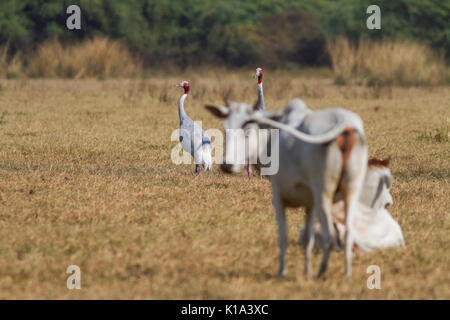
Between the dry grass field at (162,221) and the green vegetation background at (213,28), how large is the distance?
20.0 meters

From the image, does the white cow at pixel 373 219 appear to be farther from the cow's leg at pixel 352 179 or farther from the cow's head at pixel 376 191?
the cow's leg at pixel 352 179

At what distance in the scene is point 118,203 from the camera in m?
7.52

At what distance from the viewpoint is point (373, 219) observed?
20.5ft

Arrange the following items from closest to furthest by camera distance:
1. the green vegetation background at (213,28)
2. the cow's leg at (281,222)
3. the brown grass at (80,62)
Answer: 1. the cow's leg at (281,222)
2. the brown grass at (80,62)
3. the green vegetation background at (213,28)

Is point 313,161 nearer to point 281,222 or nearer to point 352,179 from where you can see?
point 352,179

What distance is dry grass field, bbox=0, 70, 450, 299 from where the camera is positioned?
17.0ft

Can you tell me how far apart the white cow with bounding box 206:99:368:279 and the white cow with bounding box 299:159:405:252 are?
70 centimetres

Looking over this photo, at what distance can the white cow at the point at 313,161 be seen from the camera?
16.1ft

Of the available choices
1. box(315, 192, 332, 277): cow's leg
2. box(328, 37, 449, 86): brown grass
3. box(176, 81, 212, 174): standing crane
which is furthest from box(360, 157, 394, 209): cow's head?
box(328, 37, 449, 86): brown grass

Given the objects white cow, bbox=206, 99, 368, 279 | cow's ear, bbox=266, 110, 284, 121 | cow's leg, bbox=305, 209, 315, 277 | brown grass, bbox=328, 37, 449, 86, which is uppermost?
brown grass, bbox=328, 37, 449, 86

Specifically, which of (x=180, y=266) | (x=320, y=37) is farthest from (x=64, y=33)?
(x=180, y=266)

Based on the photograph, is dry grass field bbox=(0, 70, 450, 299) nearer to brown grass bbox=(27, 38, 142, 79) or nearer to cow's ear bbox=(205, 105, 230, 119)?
cow's ear bbox=(205, 105, 230, 119)

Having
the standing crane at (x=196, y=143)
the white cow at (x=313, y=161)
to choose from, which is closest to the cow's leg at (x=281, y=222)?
the white cow at (x=313, y=161)

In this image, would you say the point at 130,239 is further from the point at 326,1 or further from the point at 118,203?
the point at 326,1
